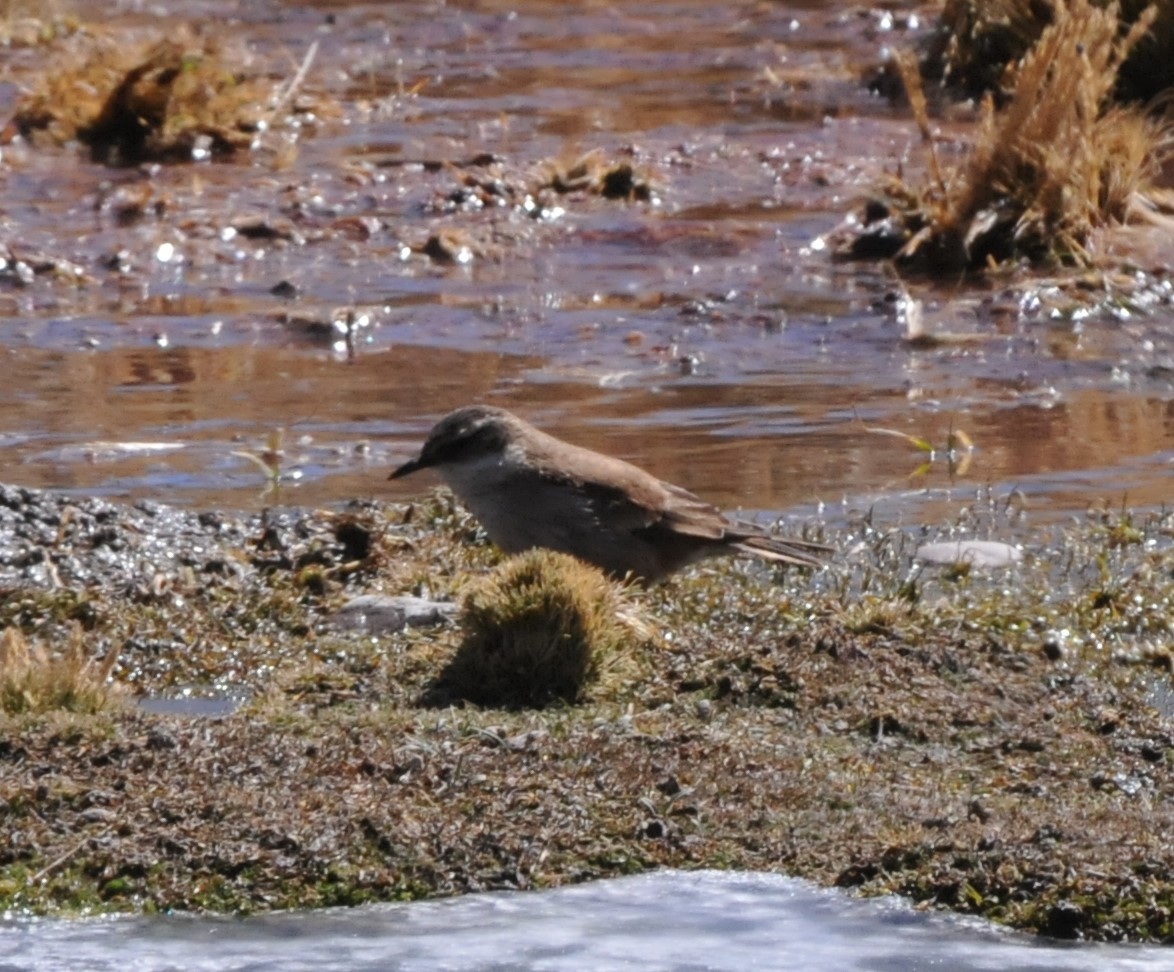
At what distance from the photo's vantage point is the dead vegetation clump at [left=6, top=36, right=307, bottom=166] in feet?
49.2

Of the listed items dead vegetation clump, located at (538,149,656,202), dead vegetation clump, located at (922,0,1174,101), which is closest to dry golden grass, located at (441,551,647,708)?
dead vegetation clump, located at (538,149,656,202)

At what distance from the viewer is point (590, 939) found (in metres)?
4.65

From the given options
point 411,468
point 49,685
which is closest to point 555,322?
point 411,468

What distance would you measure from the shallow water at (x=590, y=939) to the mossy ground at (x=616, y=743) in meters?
0.08

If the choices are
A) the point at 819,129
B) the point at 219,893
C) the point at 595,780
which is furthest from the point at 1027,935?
the point at 819,129

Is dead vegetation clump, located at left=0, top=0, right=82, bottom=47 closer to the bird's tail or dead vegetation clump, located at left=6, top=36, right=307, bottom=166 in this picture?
dead vegetation clump, located at left=6, top=36, right=307, bottom=166

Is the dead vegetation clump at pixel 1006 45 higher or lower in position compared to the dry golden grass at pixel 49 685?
higher

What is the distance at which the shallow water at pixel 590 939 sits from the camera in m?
4.54

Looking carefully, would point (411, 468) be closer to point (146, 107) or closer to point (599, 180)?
point (599, 180)

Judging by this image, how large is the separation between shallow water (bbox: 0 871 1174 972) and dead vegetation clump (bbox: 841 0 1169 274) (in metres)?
7.69

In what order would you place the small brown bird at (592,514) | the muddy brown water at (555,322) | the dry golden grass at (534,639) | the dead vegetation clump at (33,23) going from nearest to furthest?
the dry golden grass at (534,639) < the small brown bird at (592,514) < the muddy brown water at (555,322) < the dead vegetation clump at (33,23)

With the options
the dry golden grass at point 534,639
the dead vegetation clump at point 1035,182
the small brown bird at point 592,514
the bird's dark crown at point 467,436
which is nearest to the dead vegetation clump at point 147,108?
the dead vegetation clump at point 1035,182

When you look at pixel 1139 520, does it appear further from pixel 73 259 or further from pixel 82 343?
pixel 73 259

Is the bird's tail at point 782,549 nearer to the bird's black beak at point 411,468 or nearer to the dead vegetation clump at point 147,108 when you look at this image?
the bird's black beak at point 411,468
